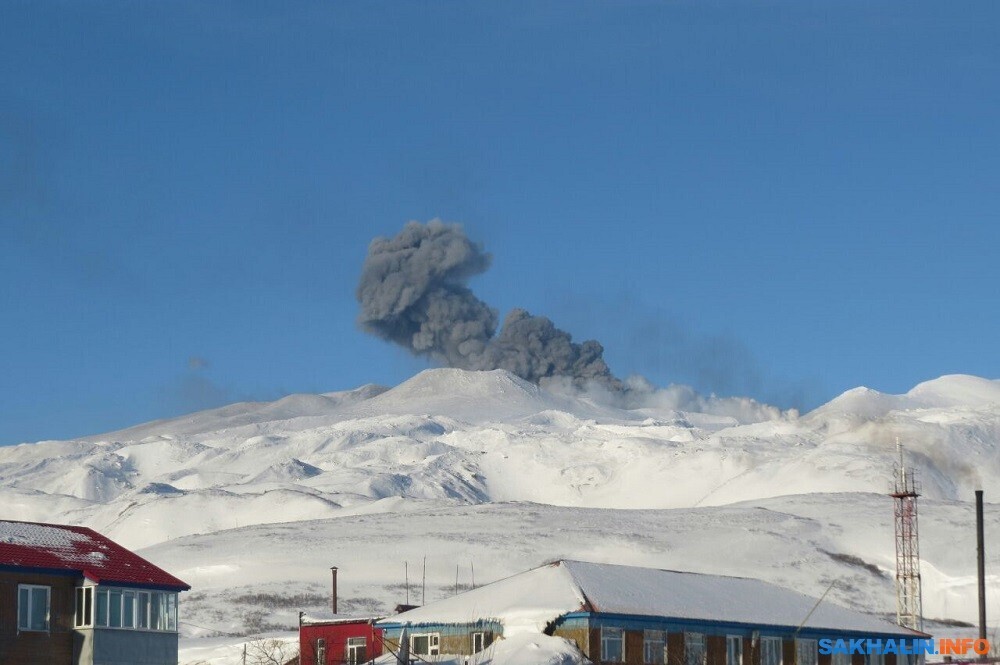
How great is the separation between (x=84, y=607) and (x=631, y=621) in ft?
39.9

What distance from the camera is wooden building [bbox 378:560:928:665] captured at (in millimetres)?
38219

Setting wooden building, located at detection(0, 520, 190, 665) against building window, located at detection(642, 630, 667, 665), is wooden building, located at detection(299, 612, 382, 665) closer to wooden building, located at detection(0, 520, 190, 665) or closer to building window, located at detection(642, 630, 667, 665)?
wooden building, located at detection(0, 520, 190, 665)

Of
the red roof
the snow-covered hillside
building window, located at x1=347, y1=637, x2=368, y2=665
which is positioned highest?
the snow-covered hillside

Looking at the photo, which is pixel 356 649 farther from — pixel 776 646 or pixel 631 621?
pixel 776 646

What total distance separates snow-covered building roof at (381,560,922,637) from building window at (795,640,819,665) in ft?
1.58

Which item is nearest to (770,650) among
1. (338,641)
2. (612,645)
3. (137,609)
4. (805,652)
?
(805,652)

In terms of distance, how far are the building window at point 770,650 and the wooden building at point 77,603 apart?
Result: 46.5 feet

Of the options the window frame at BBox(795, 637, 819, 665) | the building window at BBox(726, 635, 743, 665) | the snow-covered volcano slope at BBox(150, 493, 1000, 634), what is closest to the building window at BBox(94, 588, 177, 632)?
the building window at BBox(726, 635, 743, 665)

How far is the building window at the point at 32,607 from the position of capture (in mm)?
34562

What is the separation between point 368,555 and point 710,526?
21268 mm

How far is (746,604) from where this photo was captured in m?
43.5

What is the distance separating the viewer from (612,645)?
1508 inches

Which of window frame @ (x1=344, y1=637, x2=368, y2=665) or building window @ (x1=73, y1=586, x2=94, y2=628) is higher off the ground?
building window @ (x1=73, y1=586, x2=94, y2=628)

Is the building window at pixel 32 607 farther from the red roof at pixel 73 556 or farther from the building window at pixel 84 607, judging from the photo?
the building window at pixel 84 607
